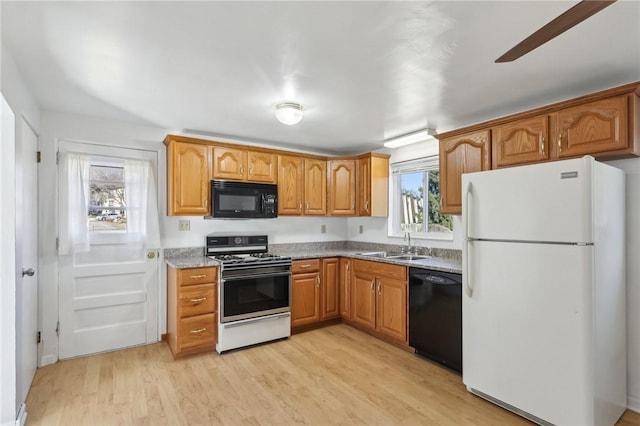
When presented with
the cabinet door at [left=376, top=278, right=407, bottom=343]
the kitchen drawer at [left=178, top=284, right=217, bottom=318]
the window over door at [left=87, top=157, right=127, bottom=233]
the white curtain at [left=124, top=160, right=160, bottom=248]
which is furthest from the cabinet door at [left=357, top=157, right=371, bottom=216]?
the window over door at [left=87, top=157, right=127, bottom=233]

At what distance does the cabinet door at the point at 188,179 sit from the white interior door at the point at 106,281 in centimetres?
37

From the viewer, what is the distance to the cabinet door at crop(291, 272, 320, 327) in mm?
3828

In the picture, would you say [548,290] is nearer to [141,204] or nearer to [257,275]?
[257,275]

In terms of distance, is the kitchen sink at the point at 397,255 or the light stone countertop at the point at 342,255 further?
the kitchen sink at the point at 397,255

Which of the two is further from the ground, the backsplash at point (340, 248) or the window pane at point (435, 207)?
the window pane at point (435, 207)

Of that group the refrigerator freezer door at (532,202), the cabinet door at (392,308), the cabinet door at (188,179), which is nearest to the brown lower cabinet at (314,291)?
the cabinet door at (392,308)

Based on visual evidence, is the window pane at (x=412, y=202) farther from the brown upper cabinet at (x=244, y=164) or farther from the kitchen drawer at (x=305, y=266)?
the brown upper cabinet at (x=244, y=164)

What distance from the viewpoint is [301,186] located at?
4234mm

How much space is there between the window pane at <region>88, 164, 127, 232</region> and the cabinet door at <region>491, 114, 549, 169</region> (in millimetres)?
3532

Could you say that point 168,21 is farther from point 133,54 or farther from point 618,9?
point 618,9

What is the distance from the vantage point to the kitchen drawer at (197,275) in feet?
10.4

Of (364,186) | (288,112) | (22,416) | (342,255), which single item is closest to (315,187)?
(364,186)

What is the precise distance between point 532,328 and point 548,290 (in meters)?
0.28

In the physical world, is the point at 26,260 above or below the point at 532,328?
above
